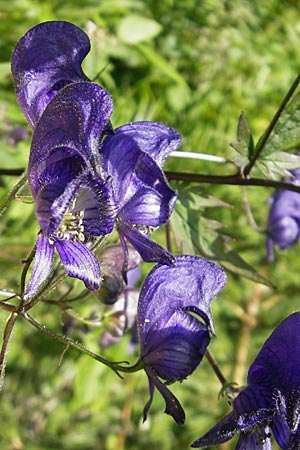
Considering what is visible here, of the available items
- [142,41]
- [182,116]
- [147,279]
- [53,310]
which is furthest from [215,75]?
[147,279]

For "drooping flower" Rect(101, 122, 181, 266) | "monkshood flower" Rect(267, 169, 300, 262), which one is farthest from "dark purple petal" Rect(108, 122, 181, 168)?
"monkshood flower" Rect(267, 169, 300, 262)

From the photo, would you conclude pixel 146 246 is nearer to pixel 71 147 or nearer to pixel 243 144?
pixel 71 147

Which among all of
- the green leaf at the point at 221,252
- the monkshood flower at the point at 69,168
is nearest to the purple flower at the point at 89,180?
the monkshood flower at the point at 69,168

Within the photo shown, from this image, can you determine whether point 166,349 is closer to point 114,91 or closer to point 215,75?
point 114,91

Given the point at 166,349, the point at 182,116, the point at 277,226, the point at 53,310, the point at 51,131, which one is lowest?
the point at 53,310

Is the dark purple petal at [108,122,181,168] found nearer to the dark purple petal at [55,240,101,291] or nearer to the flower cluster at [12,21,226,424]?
the flower cluster at [12,21,226,424]

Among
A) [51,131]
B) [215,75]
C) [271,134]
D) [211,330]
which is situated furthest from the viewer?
[215,75]

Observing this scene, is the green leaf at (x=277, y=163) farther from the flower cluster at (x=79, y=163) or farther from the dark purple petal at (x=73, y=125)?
the dark purple petal at (x=73, y=125)
